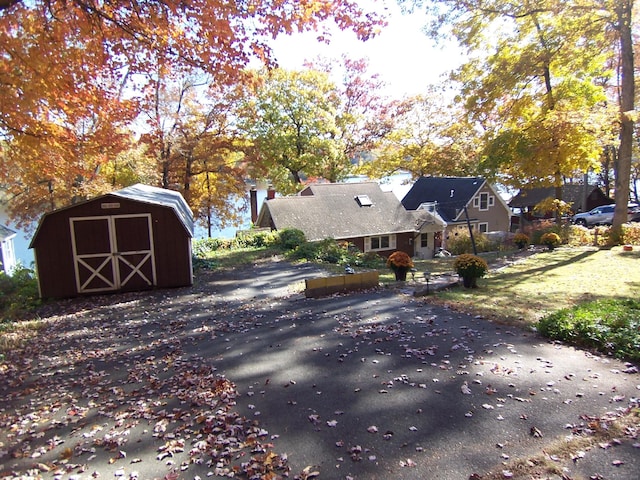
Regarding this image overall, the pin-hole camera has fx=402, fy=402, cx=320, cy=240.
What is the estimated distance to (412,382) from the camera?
5348 millimetres

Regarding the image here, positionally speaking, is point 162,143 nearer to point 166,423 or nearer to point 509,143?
point 509,143

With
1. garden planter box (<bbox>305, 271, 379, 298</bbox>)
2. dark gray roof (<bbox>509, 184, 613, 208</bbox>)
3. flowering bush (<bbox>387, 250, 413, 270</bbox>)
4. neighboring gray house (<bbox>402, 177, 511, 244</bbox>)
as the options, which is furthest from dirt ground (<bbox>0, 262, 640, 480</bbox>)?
dark gray roof (<bbox>509, 184, 613, 208</bbox>)

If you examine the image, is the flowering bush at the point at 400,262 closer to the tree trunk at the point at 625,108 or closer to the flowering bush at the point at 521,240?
the flowering bush at the point at 521,240

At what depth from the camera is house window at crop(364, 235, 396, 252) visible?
1016 inches

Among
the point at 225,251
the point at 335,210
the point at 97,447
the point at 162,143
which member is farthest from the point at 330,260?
the point at 162,143

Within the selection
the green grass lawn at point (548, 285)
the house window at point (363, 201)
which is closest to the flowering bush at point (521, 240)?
the green grass lawn at point (548, 285)

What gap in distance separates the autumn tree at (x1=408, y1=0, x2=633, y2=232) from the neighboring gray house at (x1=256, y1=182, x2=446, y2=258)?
799 centimetres

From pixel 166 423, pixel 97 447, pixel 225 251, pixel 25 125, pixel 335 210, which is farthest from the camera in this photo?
pixel 335 210

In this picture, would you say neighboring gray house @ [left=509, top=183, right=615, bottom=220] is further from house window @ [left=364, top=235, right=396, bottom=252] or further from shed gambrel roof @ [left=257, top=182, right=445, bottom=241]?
house window @ [left=364, top=235, right=396, bottom=252]

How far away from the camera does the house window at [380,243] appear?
84.7 ft

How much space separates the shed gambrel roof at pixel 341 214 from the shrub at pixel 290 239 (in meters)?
1.87

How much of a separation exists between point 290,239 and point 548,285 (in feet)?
39.0

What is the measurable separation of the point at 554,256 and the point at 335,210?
41.4ft

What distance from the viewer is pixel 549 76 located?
21.2 meters
